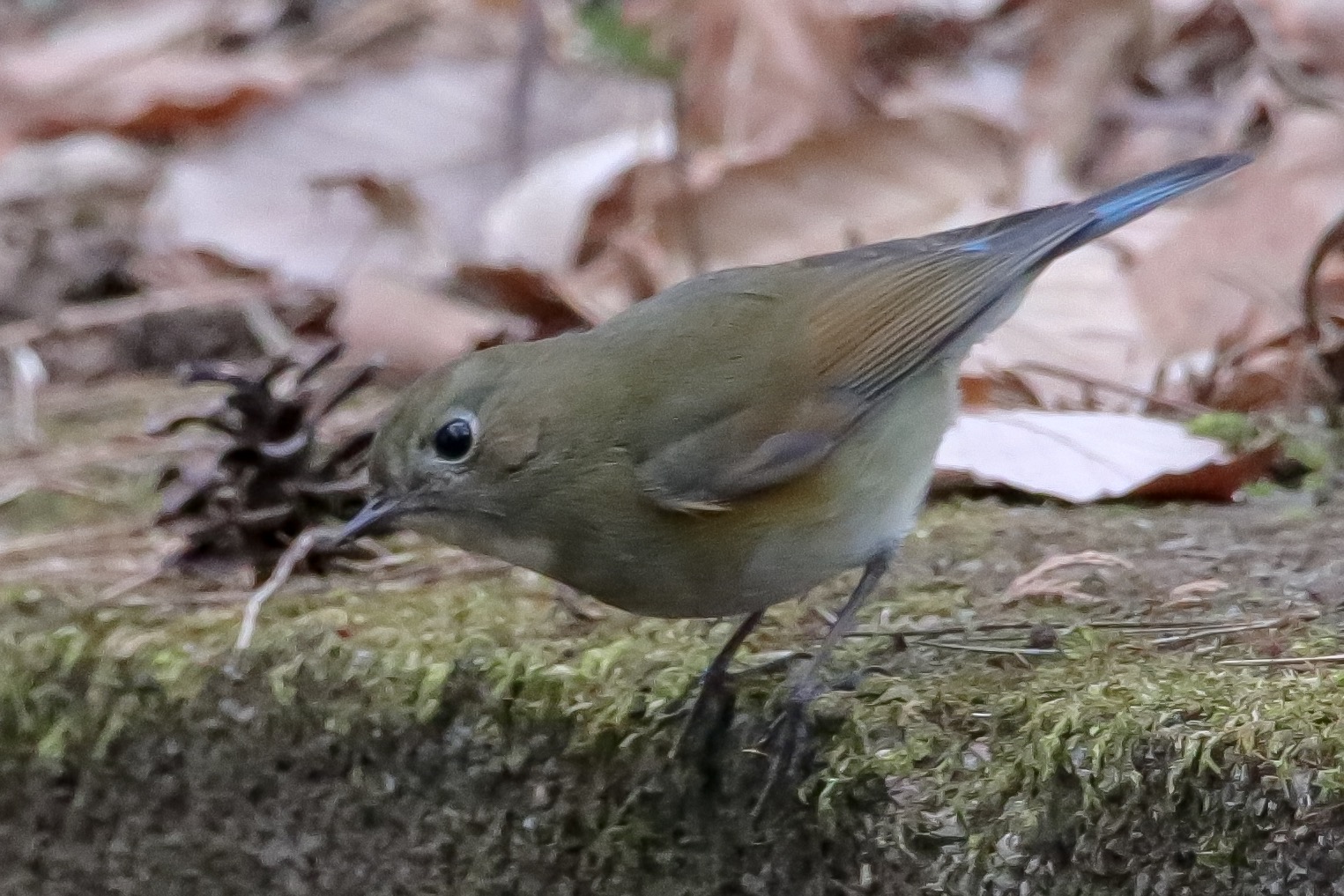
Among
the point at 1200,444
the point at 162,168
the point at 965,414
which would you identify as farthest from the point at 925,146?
the point at 162,168

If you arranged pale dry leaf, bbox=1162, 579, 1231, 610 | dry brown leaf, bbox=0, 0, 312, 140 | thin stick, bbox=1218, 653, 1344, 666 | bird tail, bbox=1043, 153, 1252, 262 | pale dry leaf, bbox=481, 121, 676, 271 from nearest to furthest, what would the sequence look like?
thin stick, bbox=1218, 653, 1344, 666 → pale dry leaf, bbox=1162, 579, 1231, 610 → bird tail, bbox=1043, 153, 1252, 262 → pale dry leaf, bbox=481, 121, 676, 271 → dry brown leaf, bbox=0, 0, 312, 140

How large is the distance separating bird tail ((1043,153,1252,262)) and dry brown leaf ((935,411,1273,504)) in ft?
1.10

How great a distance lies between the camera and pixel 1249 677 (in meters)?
1.81

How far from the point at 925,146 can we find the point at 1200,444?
157 cm

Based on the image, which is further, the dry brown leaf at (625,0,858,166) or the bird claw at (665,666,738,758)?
the dry brown leaf at (625,0,858,166)

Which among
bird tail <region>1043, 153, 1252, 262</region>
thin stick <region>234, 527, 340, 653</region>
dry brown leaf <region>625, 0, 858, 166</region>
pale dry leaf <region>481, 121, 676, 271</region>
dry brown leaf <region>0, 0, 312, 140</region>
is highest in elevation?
dry brown leaf <region>0, 0, 312, 140</region>

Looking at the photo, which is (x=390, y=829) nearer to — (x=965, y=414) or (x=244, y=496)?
(x=244, y=496)

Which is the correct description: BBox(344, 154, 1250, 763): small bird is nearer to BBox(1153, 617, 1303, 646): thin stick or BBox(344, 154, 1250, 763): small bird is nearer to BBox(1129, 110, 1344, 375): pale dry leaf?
BBox(1153, 617, 1303, 646): thin stick

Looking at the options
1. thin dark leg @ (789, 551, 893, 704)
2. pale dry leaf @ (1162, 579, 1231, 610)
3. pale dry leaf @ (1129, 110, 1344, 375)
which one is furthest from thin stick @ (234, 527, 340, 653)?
pale dry leaf @ (1129, 110, 1344, 375)

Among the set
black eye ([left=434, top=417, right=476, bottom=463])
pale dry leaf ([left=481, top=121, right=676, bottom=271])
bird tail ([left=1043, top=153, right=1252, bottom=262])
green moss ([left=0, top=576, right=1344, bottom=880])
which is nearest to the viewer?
green moss ([left=0, top=576, right=1344, bottom=880])

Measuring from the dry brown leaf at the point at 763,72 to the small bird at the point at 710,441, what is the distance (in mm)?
2349

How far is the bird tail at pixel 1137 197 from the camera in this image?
2.54 meters

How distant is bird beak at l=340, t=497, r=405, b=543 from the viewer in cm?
225

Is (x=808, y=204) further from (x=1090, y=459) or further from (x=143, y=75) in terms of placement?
(x=143, y=75)
